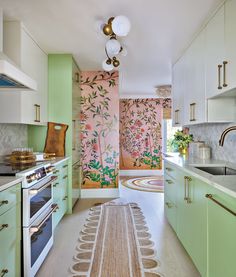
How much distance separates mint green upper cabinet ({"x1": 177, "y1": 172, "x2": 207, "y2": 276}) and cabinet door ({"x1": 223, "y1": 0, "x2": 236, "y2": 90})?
83cm

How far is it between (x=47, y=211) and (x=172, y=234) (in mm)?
1459

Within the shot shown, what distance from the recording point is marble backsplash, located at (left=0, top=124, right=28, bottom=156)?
2829mm

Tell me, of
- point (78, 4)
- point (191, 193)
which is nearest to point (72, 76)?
point (78, 4)

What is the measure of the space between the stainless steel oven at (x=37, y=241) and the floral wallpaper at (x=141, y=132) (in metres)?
5.06

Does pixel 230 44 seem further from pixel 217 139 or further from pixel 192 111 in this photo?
pixel 217 139

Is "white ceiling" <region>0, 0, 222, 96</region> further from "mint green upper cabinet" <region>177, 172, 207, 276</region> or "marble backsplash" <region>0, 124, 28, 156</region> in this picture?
"mint green upper cabinet" <region>177, 172, 207, 276</region>

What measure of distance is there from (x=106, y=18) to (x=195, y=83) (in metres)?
1.20

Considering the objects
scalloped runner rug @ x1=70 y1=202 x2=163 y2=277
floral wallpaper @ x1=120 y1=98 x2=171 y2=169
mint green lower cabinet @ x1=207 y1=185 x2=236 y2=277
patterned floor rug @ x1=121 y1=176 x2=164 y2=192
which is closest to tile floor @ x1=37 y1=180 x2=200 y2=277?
scalloped runner rug @ x1=70 y1=202 x2=163 y2=277

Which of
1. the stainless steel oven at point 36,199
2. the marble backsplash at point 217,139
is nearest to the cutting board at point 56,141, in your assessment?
the stainless steel oven at point 36,199

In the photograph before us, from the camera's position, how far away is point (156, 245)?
2592 mm

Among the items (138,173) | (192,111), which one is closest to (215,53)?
(192,111)

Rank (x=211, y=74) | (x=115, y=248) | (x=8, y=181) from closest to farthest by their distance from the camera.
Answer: (x=8, y=181) → (x=211, y=74) → (x=115, y=248)

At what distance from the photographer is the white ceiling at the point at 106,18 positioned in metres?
2.22

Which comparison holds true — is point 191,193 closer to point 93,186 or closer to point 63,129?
point 63,129
